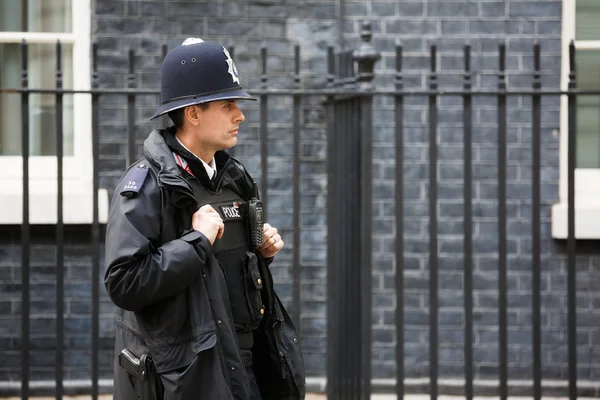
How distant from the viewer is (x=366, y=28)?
4.77 metres

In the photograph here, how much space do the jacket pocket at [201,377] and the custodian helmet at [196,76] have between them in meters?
0.78

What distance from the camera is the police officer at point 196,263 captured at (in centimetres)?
317

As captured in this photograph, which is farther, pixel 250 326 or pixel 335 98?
pixel 335 98

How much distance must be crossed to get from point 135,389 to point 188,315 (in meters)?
0.31

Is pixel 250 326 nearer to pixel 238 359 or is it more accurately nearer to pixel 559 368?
pixel 238 359

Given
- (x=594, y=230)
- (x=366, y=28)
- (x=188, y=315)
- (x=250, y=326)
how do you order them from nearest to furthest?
(x=188, y=315)
(x=250, y=326)
(x=366, y=28)
(x=594, y=230)

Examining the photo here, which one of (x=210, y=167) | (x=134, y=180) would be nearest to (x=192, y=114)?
(x=210, y=167)

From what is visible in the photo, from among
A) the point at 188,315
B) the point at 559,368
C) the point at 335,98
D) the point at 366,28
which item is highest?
the point at 366,28

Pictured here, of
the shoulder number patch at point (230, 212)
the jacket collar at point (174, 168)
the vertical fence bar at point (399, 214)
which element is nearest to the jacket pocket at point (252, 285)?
the shoulder number patch at point (230, 212)

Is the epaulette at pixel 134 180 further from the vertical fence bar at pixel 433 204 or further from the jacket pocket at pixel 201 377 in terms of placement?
the vertical fence bar at pixel 433 204

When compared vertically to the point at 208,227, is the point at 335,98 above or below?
above

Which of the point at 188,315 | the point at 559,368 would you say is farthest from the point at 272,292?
the point at 559,368

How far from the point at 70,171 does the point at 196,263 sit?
12.1ft

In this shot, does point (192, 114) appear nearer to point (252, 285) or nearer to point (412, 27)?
point (252, 285)
